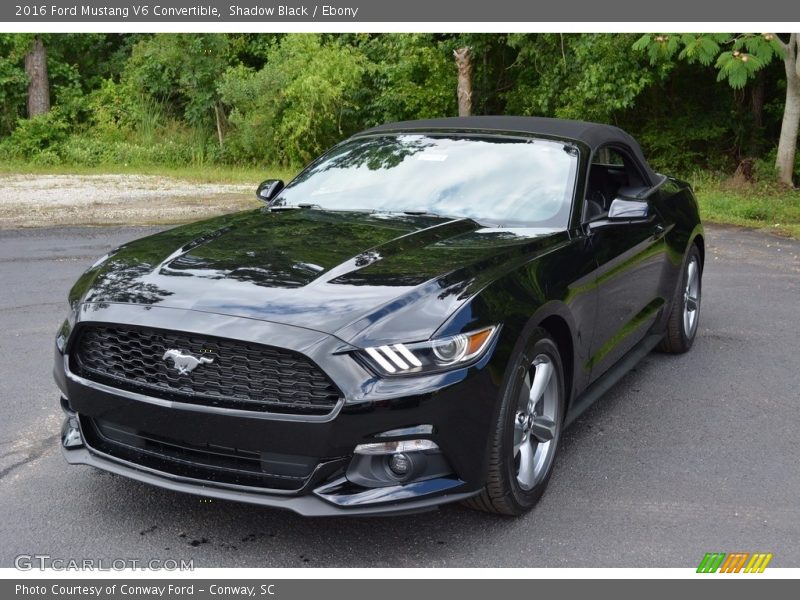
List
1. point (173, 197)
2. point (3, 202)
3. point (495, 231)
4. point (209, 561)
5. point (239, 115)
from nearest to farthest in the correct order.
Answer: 1. point (209, 561)
2. point (495, 231)
3. point (3, 202)
4. point (173, 197)
5. point (239, 115)

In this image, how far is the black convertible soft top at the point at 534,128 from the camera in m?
5.34

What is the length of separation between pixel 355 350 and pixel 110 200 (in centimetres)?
1295

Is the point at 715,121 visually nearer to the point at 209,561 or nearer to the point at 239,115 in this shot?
the point at 239,115

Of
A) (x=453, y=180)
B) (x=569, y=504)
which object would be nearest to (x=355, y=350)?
(x=569, y=504)

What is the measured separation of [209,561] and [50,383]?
2529 mm

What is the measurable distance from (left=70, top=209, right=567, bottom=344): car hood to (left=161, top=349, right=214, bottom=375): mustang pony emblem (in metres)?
0.19

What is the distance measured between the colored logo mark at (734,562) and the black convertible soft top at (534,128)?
94.1 inches

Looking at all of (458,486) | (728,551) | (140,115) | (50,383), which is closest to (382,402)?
(458,486)

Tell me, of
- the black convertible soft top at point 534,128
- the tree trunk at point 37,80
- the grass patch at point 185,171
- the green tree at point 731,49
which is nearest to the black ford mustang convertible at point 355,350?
the black convertible soft top at point 534,128

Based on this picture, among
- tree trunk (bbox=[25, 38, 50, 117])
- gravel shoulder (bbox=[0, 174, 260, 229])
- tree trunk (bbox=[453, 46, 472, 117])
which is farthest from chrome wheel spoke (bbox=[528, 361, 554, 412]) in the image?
tree trunk (bbox=[25, 38, 50, 117])

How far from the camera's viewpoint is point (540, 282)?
405 centimetres

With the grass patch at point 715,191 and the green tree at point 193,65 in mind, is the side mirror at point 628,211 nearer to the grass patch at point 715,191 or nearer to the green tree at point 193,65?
the grass patch at point 715,191

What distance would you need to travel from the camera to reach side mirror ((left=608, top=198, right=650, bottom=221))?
476cm

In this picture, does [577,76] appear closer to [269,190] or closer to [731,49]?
[731,49]
